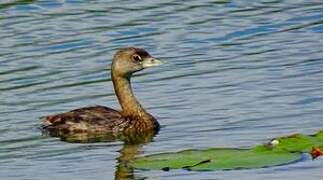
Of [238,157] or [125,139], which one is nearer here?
[238,157]

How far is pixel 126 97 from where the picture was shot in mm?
20344

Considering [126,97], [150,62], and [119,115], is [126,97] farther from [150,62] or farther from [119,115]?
[150,62]

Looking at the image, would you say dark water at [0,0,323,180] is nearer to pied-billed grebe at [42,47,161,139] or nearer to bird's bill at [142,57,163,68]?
pied-billed grebe at [42,47,161,139]

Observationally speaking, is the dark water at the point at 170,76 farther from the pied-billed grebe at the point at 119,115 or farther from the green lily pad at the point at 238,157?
the pied-billed grebe at the point at 119,115

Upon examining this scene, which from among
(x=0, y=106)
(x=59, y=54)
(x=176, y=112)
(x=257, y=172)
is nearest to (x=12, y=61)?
(x=59, y=54)

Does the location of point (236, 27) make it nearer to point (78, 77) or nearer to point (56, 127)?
point (78, 77)

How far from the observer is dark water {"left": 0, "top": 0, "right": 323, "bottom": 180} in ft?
57.7

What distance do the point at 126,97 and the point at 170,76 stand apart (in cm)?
194

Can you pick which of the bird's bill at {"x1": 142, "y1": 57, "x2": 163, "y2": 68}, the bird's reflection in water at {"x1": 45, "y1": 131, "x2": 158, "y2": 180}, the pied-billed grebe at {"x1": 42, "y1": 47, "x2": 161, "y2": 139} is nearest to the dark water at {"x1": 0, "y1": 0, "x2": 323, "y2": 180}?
the bird's reflection in water at {"x1": 45, "y1": 131, "x2": 158, "y2": 180}

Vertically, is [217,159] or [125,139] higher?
[217,159]

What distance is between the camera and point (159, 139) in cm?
1873

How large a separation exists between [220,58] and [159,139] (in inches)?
187

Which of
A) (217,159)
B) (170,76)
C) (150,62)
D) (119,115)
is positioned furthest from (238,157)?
(170,76)

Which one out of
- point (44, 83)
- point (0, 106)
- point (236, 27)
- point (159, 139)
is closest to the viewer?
point (159, 139)
